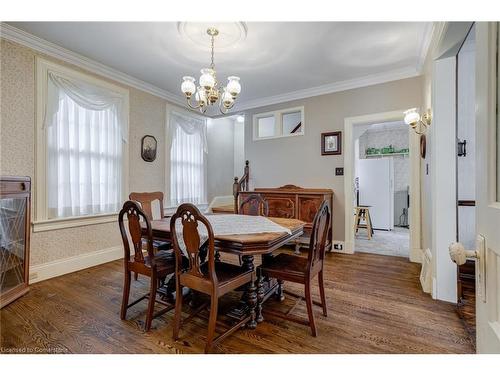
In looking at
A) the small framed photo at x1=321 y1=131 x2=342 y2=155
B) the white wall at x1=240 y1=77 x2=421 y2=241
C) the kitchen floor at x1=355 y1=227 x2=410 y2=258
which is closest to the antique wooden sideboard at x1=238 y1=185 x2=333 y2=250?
the white wall at x1=240 y1=77 x2=421 y2=241

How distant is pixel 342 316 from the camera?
6.70 ft

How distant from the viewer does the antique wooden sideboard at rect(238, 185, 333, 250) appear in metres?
3.78

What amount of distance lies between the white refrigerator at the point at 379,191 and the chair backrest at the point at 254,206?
163 inches

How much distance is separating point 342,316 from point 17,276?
3034 mm

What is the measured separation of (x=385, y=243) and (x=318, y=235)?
3.47 metres

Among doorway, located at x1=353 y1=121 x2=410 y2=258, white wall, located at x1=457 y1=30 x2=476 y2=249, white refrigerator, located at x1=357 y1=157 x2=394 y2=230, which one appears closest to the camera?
white wall, located at x1=457 y1=30 x2=476 y2=249

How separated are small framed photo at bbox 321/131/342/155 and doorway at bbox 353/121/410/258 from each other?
5.20 feet

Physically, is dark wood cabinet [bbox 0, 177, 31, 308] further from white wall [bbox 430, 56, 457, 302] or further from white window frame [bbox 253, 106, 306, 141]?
white wall [bbox 430, 56, 457, 302]

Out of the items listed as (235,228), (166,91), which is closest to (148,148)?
(166,91)

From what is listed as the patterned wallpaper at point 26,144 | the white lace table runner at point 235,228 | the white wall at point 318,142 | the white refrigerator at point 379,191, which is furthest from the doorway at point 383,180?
the patterned wallpaper at point 26,144

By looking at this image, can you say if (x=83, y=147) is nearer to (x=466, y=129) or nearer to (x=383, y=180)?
(x=466, y=129)

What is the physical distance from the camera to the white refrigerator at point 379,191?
596cm

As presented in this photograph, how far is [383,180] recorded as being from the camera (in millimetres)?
6070

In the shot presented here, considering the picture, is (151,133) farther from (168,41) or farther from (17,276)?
(17,276)
